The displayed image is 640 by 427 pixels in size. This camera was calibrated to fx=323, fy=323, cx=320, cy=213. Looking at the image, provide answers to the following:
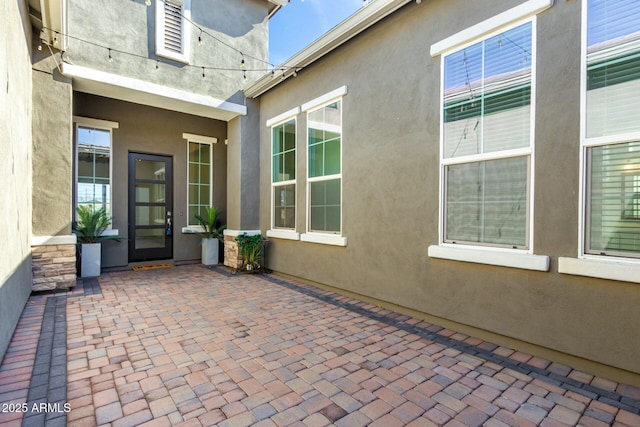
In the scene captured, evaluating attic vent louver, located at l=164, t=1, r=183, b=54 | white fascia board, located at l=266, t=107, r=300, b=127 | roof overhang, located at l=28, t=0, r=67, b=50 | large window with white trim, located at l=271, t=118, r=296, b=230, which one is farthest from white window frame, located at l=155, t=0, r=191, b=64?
large window with white trim, located at l=271, t=118, r=296, b=230

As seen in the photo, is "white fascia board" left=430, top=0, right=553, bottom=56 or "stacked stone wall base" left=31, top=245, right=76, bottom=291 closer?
"white fascia board" left=430, top=0, right=553, bottom=56

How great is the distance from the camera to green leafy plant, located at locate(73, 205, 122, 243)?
6.00 metres

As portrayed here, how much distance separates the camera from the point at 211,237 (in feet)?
24.7

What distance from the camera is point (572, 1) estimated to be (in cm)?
266

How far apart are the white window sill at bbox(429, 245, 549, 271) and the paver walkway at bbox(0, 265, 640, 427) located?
810 mm

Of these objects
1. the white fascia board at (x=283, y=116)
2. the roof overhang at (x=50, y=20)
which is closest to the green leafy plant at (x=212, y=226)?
the white fascia board at (x=283, y=116)

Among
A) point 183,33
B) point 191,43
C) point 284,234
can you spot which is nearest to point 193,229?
point 284,234

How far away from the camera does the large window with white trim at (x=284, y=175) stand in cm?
604

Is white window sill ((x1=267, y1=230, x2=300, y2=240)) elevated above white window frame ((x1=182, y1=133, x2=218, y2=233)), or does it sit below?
below

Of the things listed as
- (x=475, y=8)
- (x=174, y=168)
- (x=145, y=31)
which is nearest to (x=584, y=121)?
(x=475, y=8)

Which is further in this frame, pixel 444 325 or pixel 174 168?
pixel 174 168

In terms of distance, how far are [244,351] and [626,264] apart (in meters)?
3.14

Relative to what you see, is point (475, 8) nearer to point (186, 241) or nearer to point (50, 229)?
point (50, 229)

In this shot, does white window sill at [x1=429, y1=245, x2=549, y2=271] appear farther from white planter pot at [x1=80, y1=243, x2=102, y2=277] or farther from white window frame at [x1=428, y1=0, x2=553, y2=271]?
white planter pot at [x1=80, y1=243, x2=102, y2=277]
